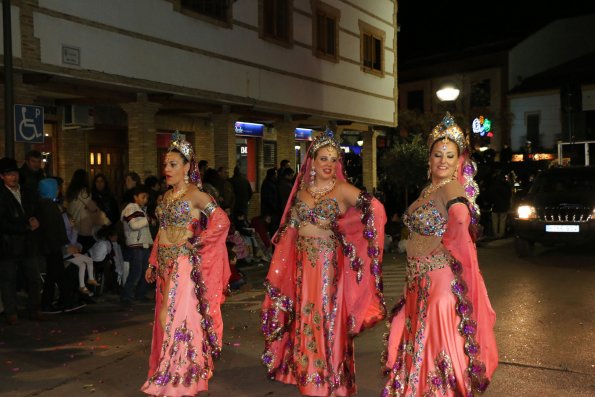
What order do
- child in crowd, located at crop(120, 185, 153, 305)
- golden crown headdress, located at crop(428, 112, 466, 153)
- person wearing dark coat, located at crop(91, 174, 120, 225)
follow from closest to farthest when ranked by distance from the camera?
1. golden crown headdress, located at crop(428, 112, 466, 153)
2. child in crowd, located at crop(120, 185, 153, 305)
3. person wearing dark coat, located at crop(91, 174, 120, 225)

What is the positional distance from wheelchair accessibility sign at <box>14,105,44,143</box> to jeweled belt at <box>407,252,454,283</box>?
754cm

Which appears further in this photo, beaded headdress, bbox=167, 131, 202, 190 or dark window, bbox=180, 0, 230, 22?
dark window, bbox=180, 0, 230, 22

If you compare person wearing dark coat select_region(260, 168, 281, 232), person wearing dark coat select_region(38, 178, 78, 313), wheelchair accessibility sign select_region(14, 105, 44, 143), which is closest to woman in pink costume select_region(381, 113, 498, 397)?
person wearing dark coat select_region(38, 178, 78, 313)

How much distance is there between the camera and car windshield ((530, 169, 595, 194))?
590 inches

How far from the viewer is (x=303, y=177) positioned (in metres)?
6.32

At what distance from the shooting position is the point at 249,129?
75.4ft

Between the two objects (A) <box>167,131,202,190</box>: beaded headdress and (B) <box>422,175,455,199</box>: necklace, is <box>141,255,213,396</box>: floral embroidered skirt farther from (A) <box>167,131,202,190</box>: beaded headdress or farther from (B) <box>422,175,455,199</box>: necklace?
(B) <box>422,175,455,199</box>: necklace

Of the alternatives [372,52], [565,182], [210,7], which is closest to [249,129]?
[372,52]

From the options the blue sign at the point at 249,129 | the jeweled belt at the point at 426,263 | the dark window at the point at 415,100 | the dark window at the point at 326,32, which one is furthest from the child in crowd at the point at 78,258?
the dark window at the point at 415,100

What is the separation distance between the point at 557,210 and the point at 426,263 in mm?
10197

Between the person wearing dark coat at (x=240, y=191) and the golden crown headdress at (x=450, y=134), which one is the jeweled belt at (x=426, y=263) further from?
the person wearing dark coat at (x=240, y=191)

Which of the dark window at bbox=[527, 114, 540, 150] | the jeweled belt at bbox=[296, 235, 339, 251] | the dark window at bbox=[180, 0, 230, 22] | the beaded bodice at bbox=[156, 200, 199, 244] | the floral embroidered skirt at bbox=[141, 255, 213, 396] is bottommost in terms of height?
the floral embroidered skirt at bbox=[141, 255, 213, 396]

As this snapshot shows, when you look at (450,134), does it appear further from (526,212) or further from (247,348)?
(526,212)

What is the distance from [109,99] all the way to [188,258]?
9989 millimetres
